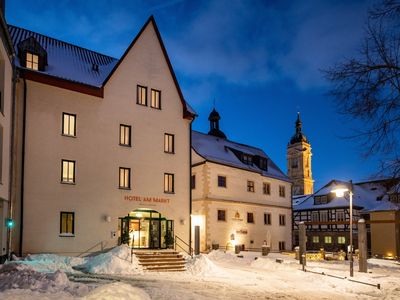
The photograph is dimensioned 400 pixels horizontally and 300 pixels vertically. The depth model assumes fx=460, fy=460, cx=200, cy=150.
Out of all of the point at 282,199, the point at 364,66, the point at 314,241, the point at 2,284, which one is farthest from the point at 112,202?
the point at 314,241

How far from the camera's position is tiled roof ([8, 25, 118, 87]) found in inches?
1179

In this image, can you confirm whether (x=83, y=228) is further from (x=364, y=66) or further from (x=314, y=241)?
(x=314, y=241)

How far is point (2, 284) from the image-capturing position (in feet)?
50.5

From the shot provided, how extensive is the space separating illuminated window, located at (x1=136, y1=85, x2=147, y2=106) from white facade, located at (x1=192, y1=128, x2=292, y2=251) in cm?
1313

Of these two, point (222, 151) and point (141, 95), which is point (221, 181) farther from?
point (141, 95)

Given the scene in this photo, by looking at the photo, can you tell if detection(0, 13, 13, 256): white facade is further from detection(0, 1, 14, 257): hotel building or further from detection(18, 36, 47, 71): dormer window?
detection(18, 36, 47, 71): dormer window

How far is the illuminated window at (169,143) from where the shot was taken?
3425cm

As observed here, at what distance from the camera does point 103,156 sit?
30422 mm

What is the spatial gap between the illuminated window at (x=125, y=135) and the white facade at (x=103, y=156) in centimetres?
24

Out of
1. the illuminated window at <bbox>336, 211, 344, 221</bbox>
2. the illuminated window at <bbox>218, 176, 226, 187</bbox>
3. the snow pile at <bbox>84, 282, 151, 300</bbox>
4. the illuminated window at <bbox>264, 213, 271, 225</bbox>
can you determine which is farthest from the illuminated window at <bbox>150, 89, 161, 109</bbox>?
the illuminated window at <bbox>336, 211, 344, 221</bbox>

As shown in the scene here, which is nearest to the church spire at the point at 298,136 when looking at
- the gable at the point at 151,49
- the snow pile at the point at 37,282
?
the gable at the point at 151,49

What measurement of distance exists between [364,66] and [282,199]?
149 ft

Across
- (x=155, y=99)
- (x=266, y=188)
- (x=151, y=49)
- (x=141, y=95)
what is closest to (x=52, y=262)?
(x=141, y=95)

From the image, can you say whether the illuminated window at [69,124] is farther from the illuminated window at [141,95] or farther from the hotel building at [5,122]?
the illuminated window at [141,95]
